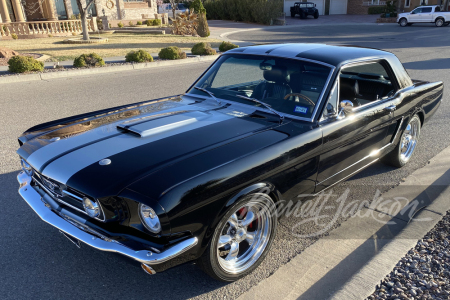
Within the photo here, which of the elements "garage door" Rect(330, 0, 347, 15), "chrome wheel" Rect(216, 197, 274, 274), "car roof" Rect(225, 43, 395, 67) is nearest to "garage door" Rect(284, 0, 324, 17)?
"garage door" Rect(330, 0, 347, 15)

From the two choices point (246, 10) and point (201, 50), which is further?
point (246, 10)

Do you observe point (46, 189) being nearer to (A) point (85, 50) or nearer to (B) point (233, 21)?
(A) point (85, 50)

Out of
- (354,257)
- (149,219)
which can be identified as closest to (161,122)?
(149,219)

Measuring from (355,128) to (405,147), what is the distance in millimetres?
1765

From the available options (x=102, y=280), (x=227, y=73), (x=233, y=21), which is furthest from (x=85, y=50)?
(x=233, y=21)

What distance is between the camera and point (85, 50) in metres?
16.9

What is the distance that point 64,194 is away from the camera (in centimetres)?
267

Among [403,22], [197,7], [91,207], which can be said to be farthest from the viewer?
[403,22]

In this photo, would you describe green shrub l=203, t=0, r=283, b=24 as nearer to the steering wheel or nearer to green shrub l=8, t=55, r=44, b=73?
green shrub l=8, t=55, r=44, b=73

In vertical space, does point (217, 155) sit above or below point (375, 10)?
below

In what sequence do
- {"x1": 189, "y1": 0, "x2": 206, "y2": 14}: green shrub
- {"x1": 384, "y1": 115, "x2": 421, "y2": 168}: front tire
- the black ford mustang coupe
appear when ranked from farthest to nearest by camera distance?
{"x1": 189, "y1": 0, "x2": 206, "y2": 14}: green shrub < {"x1": 384, "y1": 115, "x2": 421, "y2": 168}: front tire < the black ford mustang coupe

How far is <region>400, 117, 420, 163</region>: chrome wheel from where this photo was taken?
15.7 feet

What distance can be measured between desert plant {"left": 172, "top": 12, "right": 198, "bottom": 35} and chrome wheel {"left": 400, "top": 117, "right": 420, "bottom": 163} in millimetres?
21410

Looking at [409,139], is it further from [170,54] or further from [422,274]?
[170,54]
